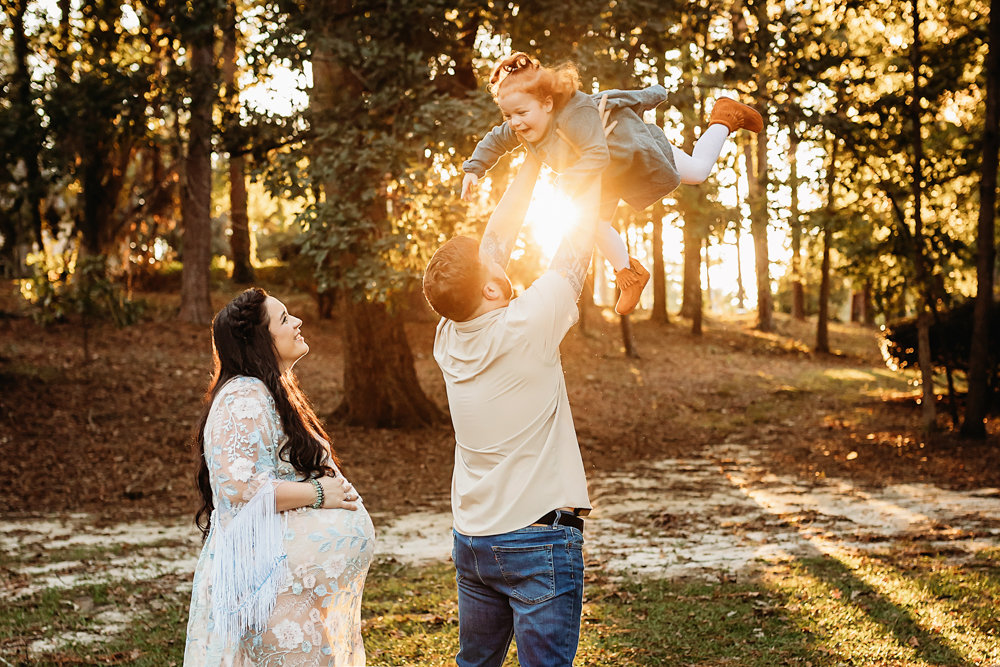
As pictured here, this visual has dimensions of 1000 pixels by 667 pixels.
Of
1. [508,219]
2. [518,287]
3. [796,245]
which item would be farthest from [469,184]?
[796,245]

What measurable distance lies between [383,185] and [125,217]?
1180cm

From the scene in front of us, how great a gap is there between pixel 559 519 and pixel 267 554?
103cm

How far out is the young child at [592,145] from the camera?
110 inches

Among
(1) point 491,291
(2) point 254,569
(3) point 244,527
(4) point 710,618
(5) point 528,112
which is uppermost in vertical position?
(5) point 528,112

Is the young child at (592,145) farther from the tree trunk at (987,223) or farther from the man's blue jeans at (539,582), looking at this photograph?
the tree trunk at (987,223)

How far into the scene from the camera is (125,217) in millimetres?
19047

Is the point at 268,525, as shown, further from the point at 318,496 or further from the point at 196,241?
the point at 196,241

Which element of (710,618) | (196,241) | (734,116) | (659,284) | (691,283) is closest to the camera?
(734,116)

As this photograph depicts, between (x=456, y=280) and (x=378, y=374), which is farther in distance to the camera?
(x=378, y=374)

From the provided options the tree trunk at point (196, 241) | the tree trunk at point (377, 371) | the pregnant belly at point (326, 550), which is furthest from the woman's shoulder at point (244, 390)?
the tree trunk at point (196, 241)

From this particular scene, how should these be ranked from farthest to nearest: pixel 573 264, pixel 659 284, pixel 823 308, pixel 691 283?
pixel 659 284 → pixel 691 283 → pixel 823 308 → pixel 573 264

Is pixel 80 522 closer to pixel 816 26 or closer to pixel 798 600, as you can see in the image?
pixel 798 600

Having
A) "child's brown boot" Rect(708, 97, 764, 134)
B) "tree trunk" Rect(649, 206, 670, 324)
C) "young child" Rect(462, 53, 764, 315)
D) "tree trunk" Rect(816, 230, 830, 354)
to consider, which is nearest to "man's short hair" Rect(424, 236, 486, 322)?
"young child" Rect(462, 53, 764, 315)

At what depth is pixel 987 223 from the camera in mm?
10797
